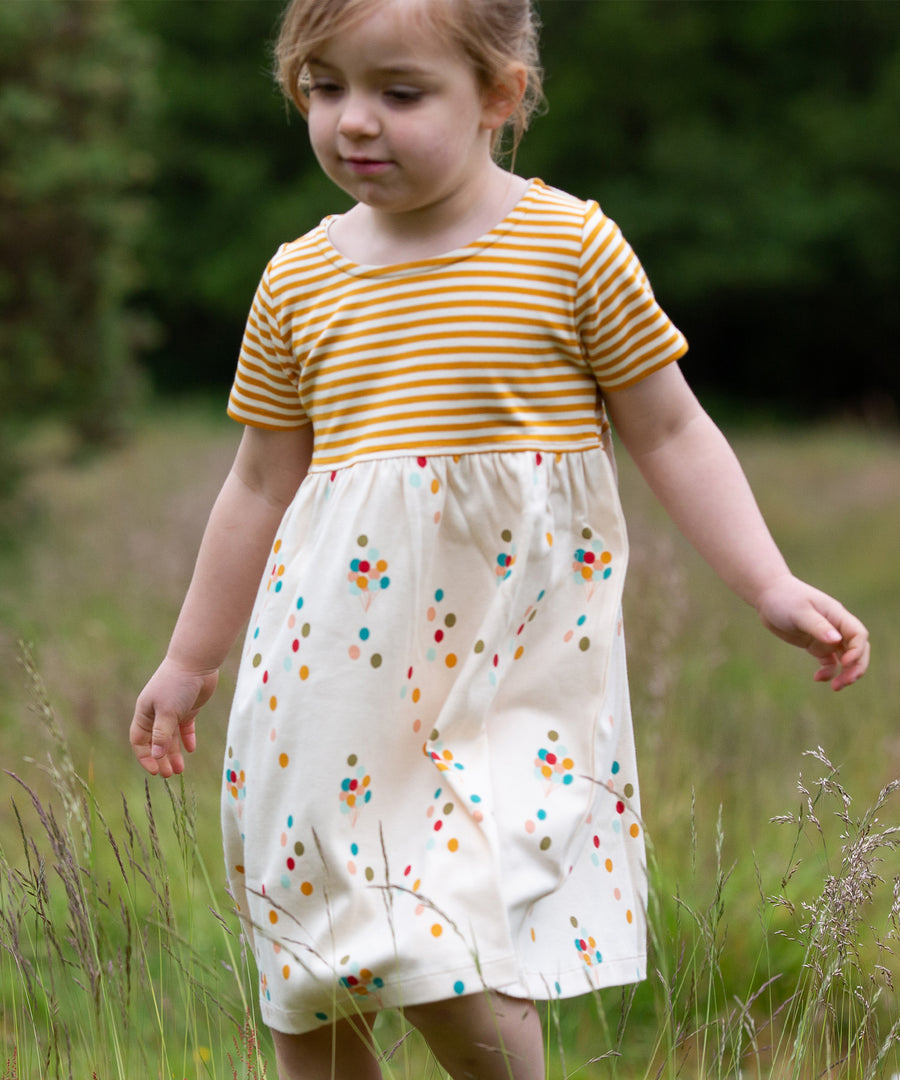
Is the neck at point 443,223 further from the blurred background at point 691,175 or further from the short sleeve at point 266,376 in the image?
the blurred background at point 691,175

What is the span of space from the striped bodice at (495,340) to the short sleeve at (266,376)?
0.09 meters

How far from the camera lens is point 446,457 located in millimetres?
1753

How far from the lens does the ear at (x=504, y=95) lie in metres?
1.77

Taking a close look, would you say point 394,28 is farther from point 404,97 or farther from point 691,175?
point 691,175

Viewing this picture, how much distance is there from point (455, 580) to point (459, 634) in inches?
2.8

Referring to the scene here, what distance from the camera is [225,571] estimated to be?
199 centimetres

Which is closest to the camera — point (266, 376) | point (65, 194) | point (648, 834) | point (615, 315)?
point (615, 315)

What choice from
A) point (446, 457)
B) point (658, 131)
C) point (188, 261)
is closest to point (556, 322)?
point (446, 457)

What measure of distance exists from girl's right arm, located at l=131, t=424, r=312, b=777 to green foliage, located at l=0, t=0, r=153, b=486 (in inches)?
204

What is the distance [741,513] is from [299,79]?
831 mm

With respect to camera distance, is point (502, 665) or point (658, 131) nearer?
point (502, 665)

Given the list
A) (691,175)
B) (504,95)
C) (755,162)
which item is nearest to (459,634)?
(504,95)

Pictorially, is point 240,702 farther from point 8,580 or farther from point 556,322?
point 8,580

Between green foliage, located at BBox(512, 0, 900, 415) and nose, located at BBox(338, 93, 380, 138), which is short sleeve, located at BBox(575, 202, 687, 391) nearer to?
nose, located at BBox(338, 93, 380, 138)
